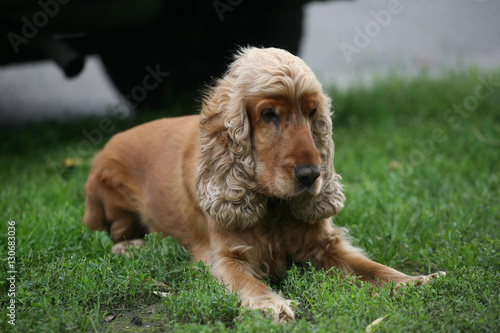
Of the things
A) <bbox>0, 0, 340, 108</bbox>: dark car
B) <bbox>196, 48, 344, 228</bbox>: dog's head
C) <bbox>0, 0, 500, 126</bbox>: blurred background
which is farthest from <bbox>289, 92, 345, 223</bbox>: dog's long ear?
<bbox>0, 0, 340, 108</bbox>: dark car

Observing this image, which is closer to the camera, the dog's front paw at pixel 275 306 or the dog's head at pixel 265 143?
the dog's front paw at pixel 275 306

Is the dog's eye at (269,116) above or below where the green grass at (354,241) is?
above

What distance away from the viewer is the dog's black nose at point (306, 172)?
2812 millimetres

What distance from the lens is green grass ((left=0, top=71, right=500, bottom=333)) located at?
2.71 meters

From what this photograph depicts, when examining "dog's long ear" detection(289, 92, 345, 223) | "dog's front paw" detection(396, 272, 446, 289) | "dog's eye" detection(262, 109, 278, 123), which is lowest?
"dog's front paw" detection(396, 272, 446, 289)

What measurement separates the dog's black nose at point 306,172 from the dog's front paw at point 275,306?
2.06 feet

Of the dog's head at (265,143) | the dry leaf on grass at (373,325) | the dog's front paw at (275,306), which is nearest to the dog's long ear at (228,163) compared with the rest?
the dog's head at (265,143)

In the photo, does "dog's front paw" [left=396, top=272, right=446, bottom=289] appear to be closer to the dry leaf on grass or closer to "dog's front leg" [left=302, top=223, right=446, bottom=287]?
"dog's front leg" [left=302, top=223, right=446, bottom=287]

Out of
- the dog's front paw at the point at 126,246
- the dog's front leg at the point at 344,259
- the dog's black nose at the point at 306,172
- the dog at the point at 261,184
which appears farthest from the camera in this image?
the dog's front paw at the point at 126,246

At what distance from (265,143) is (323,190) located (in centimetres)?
49

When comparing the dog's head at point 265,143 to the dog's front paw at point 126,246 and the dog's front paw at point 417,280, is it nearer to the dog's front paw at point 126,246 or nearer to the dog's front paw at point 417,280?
the dog's front paw at point 417,280

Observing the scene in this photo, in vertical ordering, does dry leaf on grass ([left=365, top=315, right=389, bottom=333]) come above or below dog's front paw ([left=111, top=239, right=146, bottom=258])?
above

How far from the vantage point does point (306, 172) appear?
281 cm

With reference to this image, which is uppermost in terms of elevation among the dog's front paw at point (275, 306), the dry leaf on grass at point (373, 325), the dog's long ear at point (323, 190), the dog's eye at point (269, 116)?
the dog's eye at point (269, 116)
